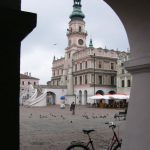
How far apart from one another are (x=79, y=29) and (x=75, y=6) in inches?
254

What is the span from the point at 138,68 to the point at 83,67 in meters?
59.3

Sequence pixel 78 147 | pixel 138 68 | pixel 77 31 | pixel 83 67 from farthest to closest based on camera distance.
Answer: pixel 77 31
pixel 83 67
pixel 78 147
pixel 138 68

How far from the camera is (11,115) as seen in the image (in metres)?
1.78

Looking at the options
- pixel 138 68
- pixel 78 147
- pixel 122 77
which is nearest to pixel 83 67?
pixel 122 77

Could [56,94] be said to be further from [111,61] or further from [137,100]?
[137,100]

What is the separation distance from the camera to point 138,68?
4.96 m

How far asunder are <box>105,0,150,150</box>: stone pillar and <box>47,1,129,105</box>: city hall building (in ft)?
173

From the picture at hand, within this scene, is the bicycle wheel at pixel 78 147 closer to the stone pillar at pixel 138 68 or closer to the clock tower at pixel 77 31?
the stone pillar at pixel 138 68

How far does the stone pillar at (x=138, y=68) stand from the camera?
186 inches

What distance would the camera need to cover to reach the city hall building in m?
61.8

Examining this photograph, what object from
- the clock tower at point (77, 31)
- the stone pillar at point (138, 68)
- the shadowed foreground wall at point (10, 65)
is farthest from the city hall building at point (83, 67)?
the shadowed foreground wall at point (10, 65)

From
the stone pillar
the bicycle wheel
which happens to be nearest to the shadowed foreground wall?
the stone pillar

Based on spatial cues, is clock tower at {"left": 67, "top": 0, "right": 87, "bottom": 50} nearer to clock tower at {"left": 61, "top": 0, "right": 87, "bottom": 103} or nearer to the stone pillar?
clock tower at {"left": 61, "top": 0, "right": 87, "bottom": 103}

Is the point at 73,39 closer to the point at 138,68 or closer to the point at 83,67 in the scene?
the point at 83,67
